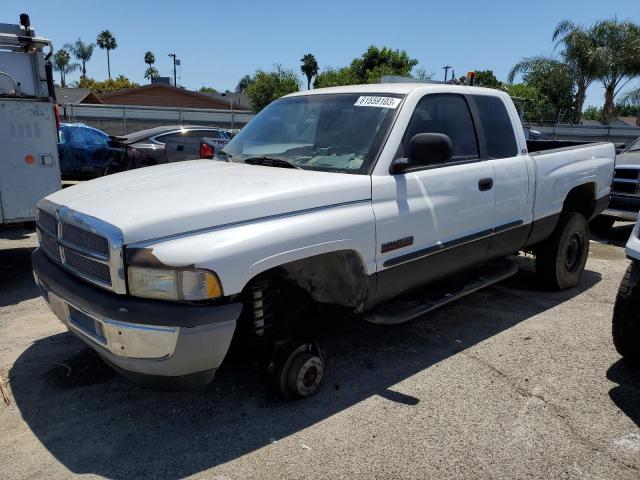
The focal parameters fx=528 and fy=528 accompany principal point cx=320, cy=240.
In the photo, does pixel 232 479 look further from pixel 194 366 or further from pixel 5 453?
pixel 5 453

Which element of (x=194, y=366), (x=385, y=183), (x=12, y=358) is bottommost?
(x=12, y=358)

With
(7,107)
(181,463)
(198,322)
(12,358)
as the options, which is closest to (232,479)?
(181,463)

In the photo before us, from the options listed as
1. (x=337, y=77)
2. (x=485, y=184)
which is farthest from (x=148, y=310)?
(x=337, y=77)

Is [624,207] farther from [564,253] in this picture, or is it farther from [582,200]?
[564,253]

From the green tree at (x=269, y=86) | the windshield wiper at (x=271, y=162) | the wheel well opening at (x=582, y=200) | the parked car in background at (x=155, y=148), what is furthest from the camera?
the green tree at (x=269, y=86)

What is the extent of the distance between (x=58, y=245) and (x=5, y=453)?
1.18 meters

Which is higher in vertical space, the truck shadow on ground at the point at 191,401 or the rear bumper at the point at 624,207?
the rear bumper at the point at 624,207

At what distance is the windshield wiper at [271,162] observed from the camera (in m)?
3.71

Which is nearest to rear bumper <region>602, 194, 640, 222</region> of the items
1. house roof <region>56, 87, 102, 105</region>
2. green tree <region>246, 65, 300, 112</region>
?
green tree <region>246, 65, 300, 112</region>

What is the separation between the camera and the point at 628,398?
3523 millimetres

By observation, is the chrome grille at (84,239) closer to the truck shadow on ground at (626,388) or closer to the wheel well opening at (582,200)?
the truck shadow on ground at (626,388)

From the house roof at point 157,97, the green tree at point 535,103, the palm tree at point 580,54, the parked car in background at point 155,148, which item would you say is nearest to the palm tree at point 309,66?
the house roof at point 157,97

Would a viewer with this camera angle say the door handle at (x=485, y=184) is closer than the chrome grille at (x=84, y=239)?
No

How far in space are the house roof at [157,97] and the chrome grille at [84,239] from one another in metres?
46.2
